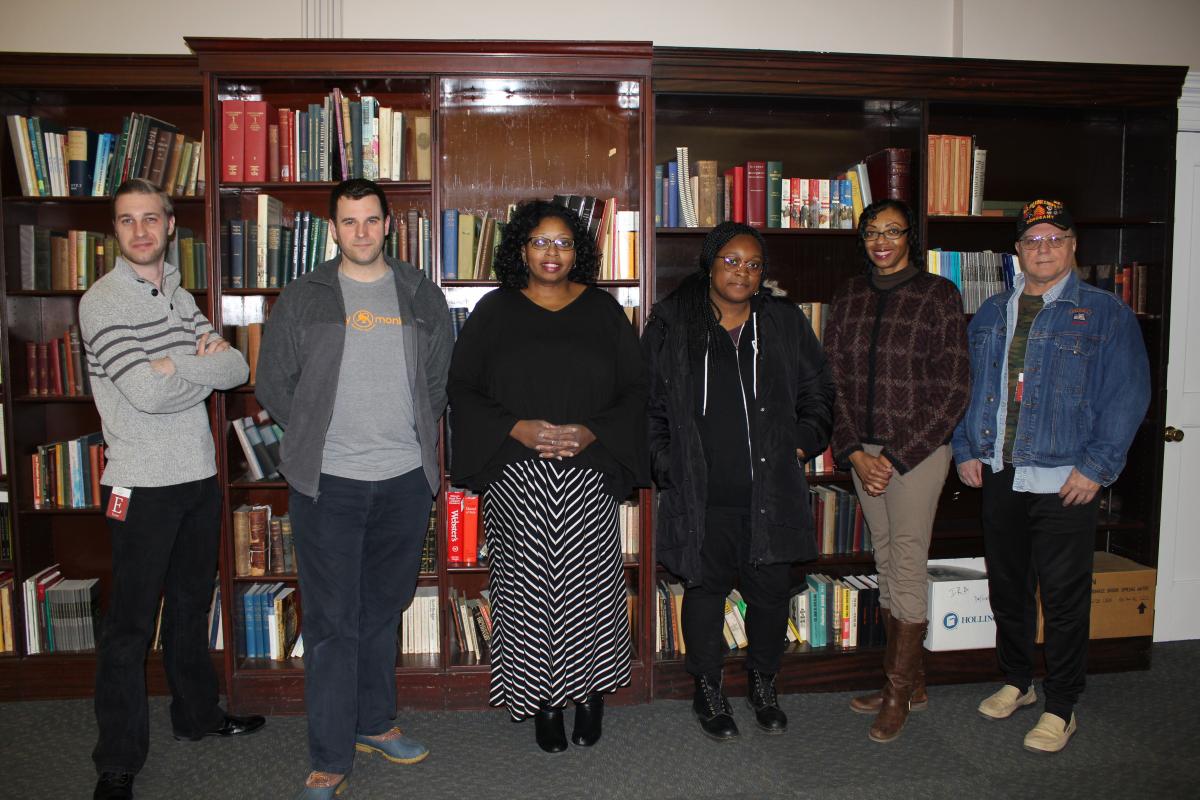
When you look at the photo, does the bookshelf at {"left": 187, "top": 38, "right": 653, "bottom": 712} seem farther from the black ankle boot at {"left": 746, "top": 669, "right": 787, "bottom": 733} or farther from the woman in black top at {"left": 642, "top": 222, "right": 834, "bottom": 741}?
the black ankle boot at {"left": 746, "top": 669, "right": 787, "bottom": 733}

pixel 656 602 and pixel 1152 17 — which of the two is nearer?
pixel 656 602

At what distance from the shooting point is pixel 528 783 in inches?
92.9

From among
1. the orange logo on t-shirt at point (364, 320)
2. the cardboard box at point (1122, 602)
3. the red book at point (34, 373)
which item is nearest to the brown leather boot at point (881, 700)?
the cardboard box at point (1122, 602)

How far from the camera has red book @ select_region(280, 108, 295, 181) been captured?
9.30 ft

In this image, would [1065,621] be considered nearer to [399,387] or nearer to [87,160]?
[399,387]

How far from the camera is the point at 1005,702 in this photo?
9.08ft

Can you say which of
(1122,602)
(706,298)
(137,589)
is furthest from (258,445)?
(1122,602)

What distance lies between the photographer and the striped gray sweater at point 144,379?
7.14 feet

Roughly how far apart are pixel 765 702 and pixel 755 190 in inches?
75.9

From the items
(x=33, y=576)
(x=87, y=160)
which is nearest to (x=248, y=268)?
(x=87, y=160)

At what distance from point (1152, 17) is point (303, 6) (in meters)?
3.87

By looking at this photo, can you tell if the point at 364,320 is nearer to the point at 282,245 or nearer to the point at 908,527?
the point at 282,245

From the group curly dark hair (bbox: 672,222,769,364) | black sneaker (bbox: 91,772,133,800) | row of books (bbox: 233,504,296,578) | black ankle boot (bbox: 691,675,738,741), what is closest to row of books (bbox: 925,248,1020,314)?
curly dark hair (bbox: 672,222,769,364)

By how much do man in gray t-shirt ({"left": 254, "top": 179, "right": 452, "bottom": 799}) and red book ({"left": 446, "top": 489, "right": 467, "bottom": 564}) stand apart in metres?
0.51
